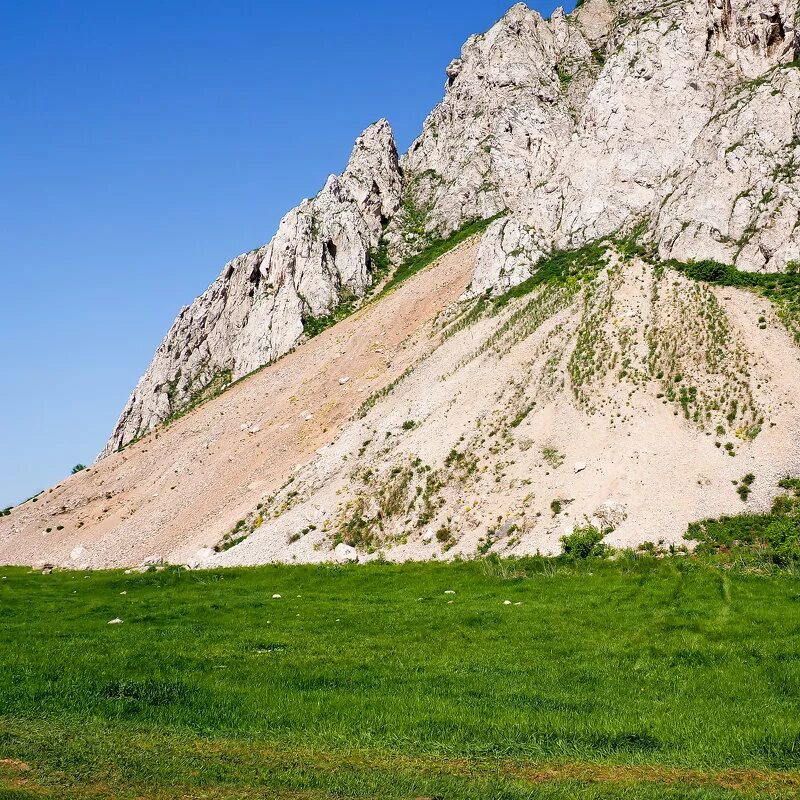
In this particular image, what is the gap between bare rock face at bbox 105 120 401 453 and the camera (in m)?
95.2

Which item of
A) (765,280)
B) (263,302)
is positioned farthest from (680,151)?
(263,302)

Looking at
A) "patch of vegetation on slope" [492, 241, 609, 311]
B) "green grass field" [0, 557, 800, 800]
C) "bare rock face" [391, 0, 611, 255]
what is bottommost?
"green grass field" [0, 557, 800, 800]

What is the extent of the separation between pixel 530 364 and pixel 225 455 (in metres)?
30.9

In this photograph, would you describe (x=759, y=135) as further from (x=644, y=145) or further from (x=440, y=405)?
(x=440, y=405)

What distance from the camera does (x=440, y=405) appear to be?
55.8 meters

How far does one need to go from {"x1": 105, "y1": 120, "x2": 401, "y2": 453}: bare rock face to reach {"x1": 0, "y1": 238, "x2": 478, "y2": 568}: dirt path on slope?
9599 mm

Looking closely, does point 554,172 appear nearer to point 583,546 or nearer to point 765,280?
point 765,280

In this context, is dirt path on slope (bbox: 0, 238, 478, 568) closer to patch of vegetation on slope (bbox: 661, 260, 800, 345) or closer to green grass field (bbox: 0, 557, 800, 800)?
patch of vegetation on slope (bbox: 661, 260, 800, 345)

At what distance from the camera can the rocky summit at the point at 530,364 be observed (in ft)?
143

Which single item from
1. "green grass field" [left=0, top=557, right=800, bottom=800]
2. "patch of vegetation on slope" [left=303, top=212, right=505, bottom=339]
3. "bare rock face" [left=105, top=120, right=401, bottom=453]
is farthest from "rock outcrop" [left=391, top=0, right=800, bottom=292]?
"green grass field" [left=0, top=557, right=800, bottom=800]

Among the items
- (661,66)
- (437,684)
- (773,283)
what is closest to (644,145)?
(661,66)

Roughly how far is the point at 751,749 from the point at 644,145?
64689 mm

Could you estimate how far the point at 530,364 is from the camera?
5466 centimetres

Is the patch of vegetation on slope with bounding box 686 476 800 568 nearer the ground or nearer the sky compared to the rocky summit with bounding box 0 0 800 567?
nearer the ground
